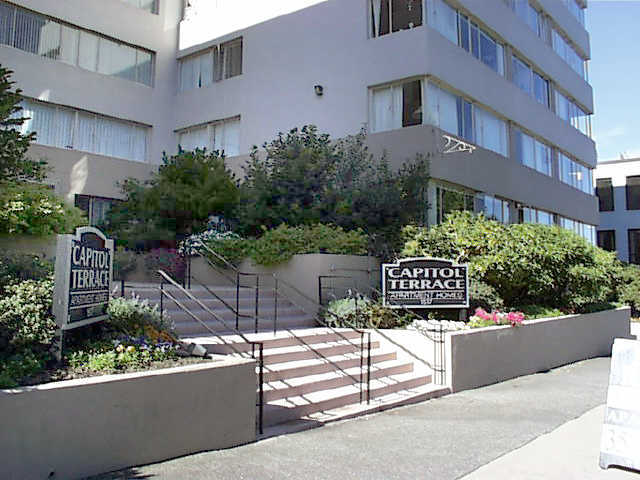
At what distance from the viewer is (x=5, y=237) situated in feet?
36.8

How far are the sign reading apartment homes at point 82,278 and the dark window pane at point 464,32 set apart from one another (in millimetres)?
14620

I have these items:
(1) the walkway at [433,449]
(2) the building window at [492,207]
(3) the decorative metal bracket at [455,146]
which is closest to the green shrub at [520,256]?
(3) the decorative metal bracket at [455,146]

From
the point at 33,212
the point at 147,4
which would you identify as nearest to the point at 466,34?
the point at 147,4

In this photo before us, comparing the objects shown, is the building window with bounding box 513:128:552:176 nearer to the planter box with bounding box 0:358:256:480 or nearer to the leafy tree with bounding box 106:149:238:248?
the leafy tree with bounding box 106:149:238:248

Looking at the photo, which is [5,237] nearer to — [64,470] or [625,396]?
[64,470]

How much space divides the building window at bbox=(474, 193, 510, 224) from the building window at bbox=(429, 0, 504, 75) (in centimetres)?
450

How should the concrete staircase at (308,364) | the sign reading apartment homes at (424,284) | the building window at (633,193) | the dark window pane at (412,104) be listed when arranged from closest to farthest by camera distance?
the concrete staircase at (308,364) < the sign reading apartment homes at (424,284) < the dark window pane at (412,104) < the building window at (633,193)

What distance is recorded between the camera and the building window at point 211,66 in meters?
20.7

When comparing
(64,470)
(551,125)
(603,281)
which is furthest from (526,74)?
(64,470)

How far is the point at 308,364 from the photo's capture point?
844 cm

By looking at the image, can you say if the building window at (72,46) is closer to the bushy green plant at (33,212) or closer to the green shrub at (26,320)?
the bushy green plant at (33,212)

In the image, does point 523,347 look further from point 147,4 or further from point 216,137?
point 147,4

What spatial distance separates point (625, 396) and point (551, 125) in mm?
19989

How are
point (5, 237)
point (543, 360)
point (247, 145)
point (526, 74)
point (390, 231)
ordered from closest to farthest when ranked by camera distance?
point (5, 237), point (543, 360), point (390, 231), point (247, 145), point (526, 74)
